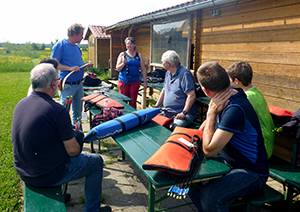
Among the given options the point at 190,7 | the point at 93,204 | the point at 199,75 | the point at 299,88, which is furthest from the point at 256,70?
the point at 93,204

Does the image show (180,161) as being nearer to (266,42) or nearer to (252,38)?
(266,42)

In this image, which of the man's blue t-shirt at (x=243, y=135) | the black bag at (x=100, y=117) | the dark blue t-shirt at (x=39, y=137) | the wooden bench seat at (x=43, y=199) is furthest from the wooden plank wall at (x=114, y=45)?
the man's blue t-shirt at (x=243, y=135)

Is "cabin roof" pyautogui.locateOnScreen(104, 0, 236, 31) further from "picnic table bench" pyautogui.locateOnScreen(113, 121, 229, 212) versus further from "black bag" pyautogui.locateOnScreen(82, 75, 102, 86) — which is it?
"picnic table bench" pyautogui.locateOnScreen(113, 121, 229, 212)

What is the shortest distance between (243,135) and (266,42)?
2881 mm

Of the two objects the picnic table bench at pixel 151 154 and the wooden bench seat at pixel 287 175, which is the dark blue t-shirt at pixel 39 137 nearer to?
the picnic table bench at pixel 151 154

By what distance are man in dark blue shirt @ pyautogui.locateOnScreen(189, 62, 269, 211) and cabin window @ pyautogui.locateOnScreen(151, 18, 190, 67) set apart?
4.36 metres

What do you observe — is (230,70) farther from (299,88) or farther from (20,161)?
(20,161)

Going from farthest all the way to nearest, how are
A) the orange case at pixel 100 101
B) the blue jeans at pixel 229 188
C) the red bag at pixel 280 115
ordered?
the orange case at pixel 100 101 < the red bag at pixel 280 115 < the blue jeans at pixel 229 188

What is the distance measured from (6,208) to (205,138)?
2409 millimetres

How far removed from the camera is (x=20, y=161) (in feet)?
6.47

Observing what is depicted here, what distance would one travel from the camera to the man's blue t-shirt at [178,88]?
3.62 meters

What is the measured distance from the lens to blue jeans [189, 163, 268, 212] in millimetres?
1790

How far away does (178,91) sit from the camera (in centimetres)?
373

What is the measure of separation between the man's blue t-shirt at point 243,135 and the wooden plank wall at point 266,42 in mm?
2230
